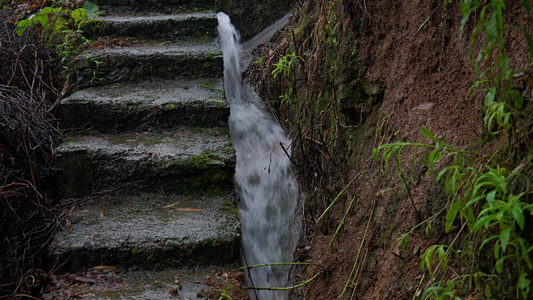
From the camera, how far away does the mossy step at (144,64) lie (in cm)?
361

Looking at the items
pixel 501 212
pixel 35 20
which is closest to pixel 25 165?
pixel 35 20

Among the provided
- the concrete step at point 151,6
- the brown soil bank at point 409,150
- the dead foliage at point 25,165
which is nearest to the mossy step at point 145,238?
the dead foliage at point 25,165

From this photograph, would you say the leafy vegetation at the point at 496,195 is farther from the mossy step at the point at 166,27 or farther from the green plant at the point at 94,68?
the mossy step at the point at 166,27

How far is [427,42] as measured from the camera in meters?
2.15

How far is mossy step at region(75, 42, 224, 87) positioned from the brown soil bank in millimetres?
803

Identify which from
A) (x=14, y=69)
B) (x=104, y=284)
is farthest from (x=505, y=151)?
(x=14, y=69)

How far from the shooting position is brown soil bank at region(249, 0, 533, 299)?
4.71 ft

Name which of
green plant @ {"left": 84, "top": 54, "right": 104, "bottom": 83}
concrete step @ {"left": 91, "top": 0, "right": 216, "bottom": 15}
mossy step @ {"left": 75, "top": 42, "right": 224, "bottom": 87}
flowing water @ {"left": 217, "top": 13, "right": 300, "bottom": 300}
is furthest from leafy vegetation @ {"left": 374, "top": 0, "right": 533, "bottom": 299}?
concrete step @ {"left": 91, "top": 0, "right": 216, "bottom": 15}

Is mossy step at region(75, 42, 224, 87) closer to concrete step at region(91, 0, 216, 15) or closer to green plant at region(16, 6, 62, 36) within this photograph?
green plant at region(16, 6, 62, 36)

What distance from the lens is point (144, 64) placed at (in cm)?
368

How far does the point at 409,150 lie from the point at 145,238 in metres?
1.48

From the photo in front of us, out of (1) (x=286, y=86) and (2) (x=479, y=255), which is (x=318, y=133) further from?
(2) (x=479, y=255)

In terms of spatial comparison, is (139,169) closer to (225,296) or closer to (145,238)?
(145,238)

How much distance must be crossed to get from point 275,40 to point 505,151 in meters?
3.03
